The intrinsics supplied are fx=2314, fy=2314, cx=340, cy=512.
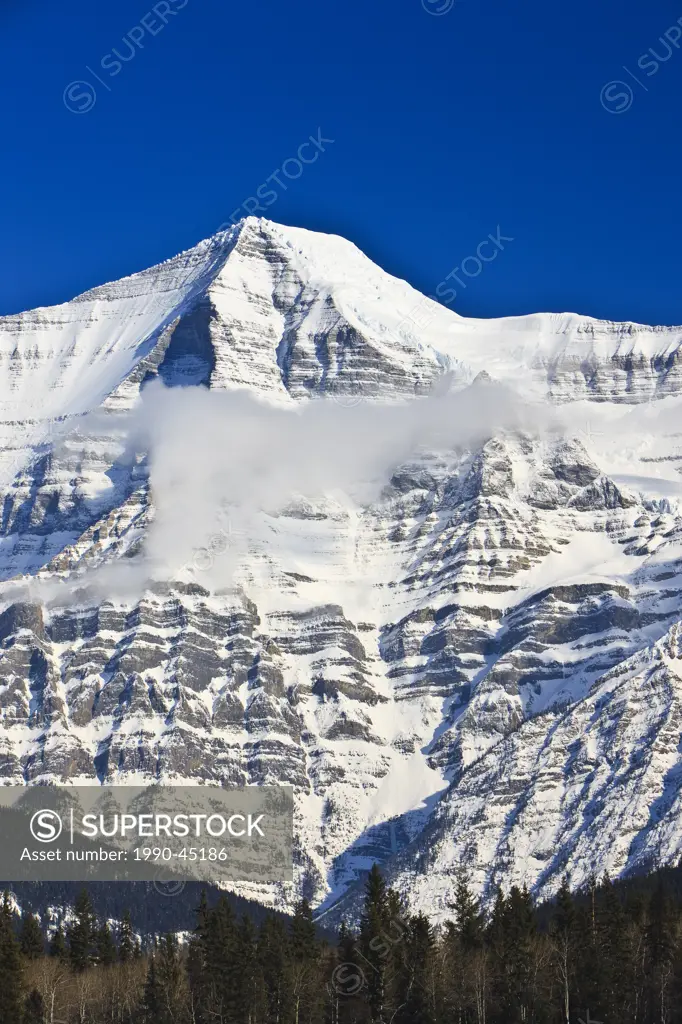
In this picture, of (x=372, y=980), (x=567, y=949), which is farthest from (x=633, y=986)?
(x=372, y=980)

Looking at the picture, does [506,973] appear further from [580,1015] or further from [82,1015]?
[82,1015]

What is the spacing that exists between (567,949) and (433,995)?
12036 millimetres

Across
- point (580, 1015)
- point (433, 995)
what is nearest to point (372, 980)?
point (433, 995)

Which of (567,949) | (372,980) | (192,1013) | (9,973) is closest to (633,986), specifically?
(567,949)

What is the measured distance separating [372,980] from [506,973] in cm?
1157

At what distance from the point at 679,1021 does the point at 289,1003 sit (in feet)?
110

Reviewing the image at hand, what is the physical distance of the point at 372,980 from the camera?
654ft

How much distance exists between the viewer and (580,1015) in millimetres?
190375

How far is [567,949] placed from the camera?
643 feet

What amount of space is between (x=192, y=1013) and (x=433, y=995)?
2090 cm

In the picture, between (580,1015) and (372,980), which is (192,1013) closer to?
(372,980)

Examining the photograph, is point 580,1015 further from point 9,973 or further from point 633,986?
point 9,973

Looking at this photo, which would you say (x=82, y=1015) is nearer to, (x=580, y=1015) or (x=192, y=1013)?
(x=192, y=1013)

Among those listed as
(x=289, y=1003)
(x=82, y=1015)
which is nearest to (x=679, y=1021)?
(x=289, y=1003)
